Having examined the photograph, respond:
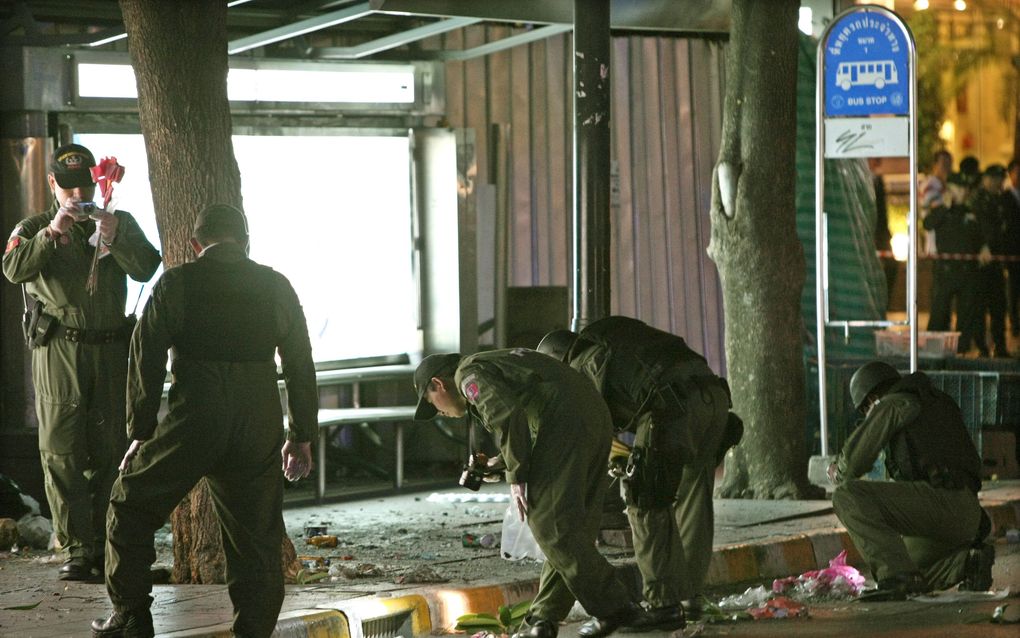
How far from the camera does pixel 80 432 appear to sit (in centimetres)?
872

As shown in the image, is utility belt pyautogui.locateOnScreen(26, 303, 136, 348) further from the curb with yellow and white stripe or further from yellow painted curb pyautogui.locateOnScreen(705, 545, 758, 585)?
yellow painted curb pyautogui.locateOnScreen(705, 545, 758, 585)

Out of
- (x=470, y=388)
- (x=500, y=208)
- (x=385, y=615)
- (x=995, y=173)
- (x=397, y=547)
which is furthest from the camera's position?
(x=995, y=173)

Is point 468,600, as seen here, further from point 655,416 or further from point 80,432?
point 80,432

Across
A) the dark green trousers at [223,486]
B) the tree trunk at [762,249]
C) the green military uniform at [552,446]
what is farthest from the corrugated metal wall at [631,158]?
the dark green trousers at [223,486]

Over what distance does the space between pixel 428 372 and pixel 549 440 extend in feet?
1.92

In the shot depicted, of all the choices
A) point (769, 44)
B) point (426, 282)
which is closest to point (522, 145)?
point (426, 282)

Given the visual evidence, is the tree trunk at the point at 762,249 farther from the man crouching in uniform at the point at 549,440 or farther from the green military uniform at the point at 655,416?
the man crouching in uniform at the point at 549,440

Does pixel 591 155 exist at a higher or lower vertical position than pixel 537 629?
higher

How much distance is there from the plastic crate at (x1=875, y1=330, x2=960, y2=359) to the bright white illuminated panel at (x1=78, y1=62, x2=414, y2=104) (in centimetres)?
459

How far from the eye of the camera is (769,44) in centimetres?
1125

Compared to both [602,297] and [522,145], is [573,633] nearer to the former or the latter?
[602,297]

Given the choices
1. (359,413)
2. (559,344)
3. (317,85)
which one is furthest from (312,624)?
(317,85)

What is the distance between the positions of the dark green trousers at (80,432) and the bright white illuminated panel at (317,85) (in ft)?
8.04

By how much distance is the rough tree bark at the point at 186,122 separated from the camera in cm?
828
